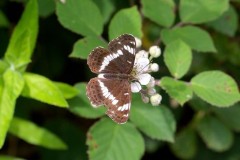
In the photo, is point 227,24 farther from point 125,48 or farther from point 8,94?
point 8,94

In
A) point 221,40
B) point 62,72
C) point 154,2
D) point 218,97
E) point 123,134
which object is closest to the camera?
point 218,97

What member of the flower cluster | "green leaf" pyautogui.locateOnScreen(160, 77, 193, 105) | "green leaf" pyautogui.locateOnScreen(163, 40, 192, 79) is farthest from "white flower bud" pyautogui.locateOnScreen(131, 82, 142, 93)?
"green leaf" pyautogui.locateOnScreen(163, 40, 192, 79)

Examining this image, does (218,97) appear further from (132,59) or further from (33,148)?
(33,148)

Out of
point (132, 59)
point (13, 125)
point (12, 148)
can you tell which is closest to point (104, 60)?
point (132, 59)

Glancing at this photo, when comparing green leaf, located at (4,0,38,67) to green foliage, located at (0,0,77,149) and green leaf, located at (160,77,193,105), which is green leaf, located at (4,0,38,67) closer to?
green foliage, located at (0,0,77,149)

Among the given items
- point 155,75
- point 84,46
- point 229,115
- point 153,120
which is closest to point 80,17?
point 84,46
